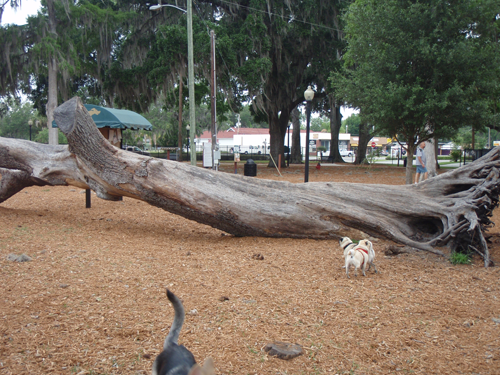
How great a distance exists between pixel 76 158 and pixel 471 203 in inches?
266

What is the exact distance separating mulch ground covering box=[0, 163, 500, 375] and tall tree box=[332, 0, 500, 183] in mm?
7308

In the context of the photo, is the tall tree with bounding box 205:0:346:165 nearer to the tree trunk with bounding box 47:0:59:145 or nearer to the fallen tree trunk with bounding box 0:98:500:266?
the tree trunk with bounding box 47:0:59:145

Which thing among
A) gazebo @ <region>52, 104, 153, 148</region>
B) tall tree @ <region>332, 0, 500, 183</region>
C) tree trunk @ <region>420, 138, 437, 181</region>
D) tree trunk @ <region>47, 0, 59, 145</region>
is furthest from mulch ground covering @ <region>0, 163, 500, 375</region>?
tree trunk @ <region>47, 0, 59, 145</region>

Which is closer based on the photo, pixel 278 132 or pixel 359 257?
pixel 359 257

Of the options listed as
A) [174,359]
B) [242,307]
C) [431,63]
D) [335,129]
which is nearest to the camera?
[174,359]

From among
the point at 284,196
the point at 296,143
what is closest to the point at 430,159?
the point at 284,196

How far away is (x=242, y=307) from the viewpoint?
404 cm

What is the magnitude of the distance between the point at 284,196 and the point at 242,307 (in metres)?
3.12

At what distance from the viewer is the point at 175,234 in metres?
7.46

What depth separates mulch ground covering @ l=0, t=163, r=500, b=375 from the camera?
10.2ft

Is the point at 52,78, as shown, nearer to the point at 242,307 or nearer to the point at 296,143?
the point at 242,307

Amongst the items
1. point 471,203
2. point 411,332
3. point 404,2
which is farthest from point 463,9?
point 411,332

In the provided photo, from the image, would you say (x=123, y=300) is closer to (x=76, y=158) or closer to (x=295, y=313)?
(x=295, y=313)

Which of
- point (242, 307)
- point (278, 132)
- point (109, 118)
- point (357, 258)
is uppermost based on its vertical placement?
point (278, 132)
